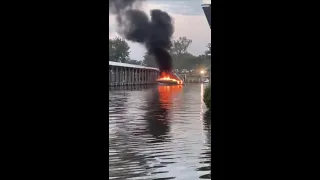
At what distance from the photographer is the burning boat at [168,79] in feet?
128

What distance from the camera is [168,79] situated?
3944 centimetres

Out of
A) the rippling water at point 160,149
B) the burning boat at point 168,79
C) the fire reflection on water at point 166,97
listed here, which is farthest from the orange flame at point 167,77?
the rippling water at point 160,149

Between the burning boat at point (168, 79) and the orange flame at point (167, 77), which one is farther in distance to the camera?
the orange flame at point (167, 77)

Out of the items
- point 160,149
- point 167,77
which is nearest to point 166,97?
point 160,149

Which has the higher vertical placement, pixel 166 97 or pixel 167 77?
pixel 167 77

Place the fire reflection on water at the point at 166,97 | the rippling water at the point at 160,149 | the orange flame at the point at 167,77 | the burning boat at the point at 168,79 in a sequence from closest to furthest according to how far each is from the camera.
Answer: the rippling water at the point at 160,149 → the fire reflection on water at the point at 166,97 → the burning boat at the point at 168,79 → the orange flame at the point at 167,77

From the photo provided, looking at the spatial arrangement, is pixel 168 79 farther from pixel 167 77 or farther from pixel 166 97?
pixel 166 97

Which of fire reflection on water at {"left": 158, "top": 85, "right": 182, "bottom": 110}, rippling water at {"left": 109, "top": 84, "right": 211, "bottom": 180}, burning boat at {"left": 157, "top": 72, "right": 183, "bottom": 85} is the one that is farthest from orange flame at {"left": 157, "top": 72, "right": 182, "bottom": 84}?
rippling water at {"left": 109, "top": 84, "right": 211, "bottom": 180}

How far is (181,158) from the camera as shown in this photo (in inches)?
212

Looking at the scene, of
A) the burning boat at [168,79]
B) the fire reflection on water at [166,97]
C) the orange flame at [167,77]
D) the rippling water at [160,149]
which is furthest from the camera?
the orange flame at [167,77]

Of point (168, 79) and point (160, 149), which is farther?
point (168, 79)

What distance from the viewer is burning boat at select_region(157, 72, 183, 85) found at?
3916cm

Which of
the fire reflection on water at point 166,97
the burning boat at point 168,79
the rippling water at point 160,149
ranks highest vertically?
the burning boat at point 168,79

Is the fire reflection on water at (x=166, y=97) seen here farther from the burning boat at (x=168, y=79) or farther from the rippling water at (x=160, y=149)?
the burning boat at (x=168, y=79)
